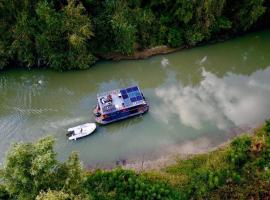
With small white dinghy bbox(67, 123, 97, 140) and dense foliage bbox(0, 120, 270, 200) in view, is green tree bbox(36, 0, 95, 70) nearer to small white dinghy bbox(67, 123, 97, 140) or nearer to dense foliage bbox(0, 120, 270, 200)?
small white dinghy bbox(67, 123, 97, 140)

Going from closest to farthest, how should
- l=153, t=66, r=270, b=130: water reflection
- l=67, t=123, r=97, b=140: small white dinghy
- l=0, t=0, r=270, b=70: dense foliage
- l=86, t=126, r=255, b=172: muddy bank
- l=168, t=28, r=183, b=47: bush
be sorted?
1. l=86, t=126, r=255, b=172: muddy bank
2. l=67, t=123, r=97, b=140: small white dinghy
3. l=153, t=66, r=270, b=130: water reflection
4. l=0, t=0, r=270, b=70: dense foliage
5. l=168, t=28, r=183, b=47: bush

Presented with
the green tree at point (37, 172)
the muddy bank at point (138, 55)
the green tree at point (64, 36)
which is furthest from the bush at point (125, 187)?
the muddy bank at point (138, 55)

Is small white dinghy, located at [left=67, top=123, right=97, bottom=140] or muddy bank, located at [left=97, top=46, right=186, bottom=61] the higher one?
muddy bank, located at [left=97, top=46, right=186, bottom=61]

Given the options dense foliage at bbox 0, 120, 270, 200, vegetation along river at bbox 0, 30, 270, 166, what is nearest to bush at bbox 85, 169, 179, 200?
dense foliage at bbox 0, 120, 270, 200

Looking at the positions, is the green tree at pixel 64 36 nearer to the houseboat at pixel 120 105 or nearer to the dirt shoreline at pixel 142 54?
the dirt shoreline at pixel 142 54

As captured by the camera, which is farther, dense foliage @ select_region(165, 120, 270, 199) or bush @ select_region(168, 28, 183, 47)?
bush @ select_region(168, 28, 183, 47)

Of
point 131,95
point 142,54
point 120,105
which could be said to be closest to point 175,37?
point 142,54
